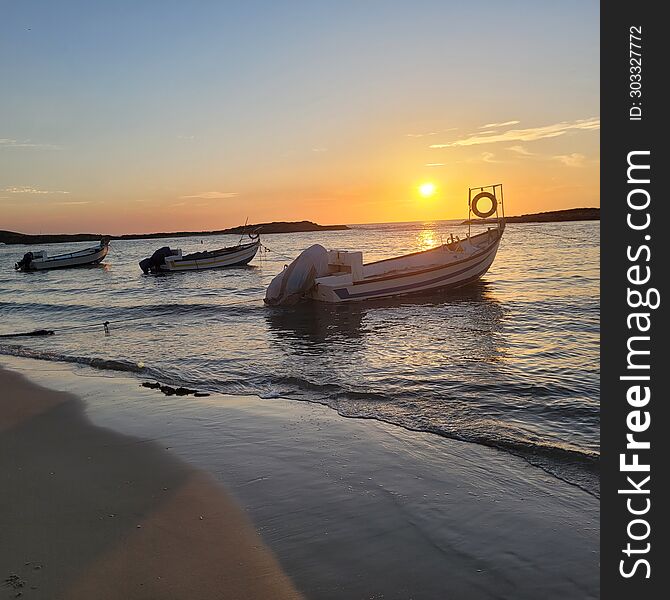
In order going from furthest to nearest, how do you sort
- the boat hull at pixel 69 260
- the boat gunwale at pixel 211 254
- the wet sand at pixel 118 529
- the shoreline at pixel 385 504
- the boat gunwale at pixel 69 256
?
the boat gunwale at pixel 69 256 < the boat hull at pixel 69 260 < the boat gunwale at pixel 211 254 < the shoreline at pixel 385 504 < the wet sand at pixel 118 529

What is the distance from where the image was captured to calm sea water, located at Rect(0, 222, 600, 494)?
7797 millimetres

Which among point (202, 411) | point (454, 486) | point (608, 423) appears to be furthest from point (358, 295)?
point (608, 423)

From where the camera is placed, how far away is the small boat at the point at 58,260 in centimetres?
4972

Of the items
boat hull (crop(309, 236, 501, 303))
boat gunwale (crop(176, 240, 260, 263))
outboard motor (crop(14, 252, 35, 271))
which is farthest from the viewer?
outboard motor (crop(14, 252, 35, 271))

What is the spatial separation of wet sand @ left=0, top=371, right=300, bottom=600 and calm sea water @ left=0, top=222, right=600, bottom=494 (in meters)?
2.94

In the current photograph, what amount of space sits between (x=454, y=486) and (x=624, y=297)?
7.90 feet

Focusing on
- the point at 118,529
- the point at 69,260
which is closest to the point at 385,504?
the point at 118,529

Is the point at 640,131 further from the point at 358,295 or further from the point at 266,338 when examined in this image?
the point at 358,295

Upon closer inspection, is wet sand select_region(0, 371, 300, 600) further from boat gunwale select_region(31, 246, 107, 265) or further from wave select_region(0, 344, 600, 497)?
boat gunwale select_region(31, 246, 107, 265)

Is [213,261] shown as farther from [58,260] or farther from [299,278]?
[299,278]

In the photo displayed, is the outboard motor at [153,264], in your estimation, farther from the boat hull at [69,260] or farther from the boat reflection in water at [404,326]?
the boat reflection in water at [404,326]

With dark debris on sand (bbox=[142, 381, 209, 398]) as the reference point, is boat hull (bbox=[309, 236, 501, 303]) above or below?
above

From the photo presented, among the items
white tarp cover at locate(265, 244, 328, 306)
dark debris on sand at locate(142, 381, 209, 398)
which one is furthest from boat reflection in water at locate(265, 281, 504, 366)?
dark debris on sand at locate(142, 381, 209, 398)

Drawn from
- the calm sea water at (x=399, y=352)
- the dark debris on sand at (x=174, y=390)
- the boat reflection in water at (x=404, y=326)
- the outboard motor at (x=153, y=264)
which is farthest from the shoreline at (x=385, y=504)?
the outboard motor at (x=153, y=264)
